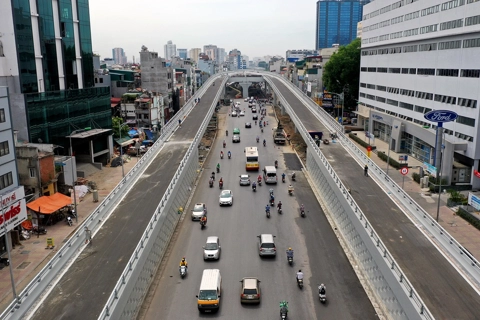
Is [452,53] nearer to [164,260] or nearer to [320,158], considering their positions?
[320,158]

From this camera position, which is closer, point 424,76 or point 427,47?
point 427,47

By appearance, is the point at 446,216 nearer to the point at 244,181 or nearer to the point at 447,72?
the point at 447,72

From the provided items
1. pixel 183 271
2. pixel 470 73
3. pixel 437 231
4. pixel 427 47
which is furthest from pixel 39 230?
pixel 427 47

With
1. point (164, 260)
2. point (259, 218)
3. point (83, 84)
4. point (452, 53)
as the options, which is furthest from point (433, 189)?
point (83, 84)

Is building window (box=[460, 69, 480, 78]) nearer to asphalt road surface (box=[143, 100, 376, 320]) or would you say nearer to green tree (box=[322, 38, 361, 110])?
asphalt road surface (box=[143, 100, 376, 320])

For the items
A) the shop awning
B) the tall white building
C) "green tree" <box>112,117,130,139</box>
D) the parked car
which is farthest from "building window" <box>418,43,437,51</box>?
the shop awning

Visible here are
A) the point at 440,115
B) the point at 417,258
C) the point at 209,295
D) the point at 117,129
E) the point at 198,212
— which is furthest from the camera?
the point at 117,129

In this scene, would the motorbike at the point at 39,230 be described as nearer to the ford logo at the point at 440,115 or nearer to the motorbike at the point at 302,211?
the motorbike at the point at 302,211
